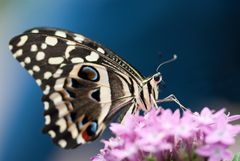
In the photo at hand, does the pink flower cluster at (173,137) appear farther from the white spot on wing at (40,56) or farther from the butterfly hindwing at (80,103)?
the white spot on wing at (40,56)

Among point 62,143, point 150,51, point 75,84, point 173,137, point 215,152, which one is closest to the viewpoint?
point 215,152

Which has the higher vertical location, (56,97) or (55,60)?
(55,60)

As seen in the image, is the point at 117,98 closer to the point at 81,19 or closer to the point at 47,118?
the point at 47,118

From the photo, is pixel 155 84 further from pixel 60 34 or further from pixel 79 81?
pixel 60 34

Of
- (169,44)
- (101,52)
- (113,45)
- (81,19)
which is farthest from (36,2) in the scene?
(101,52)

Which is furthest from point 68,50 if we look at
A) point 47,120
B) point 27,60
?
point 47,120

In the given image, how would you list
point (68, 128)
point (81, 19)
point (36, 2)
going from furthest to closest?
point (36, 2), point (81, 19), point (68, 128)

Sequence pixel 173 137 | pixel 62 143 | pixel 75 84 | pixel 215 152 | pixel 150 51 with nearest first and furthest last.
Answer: pixel 215 152 < pixel 173 137 < pixel 62 143 < pixel 75 84 < pixel 150 51

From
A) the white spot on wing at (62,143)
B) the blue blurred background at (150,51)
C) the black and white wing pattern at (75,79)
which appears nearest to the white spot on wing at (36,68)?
the black and white wing pattern at (75,79)
